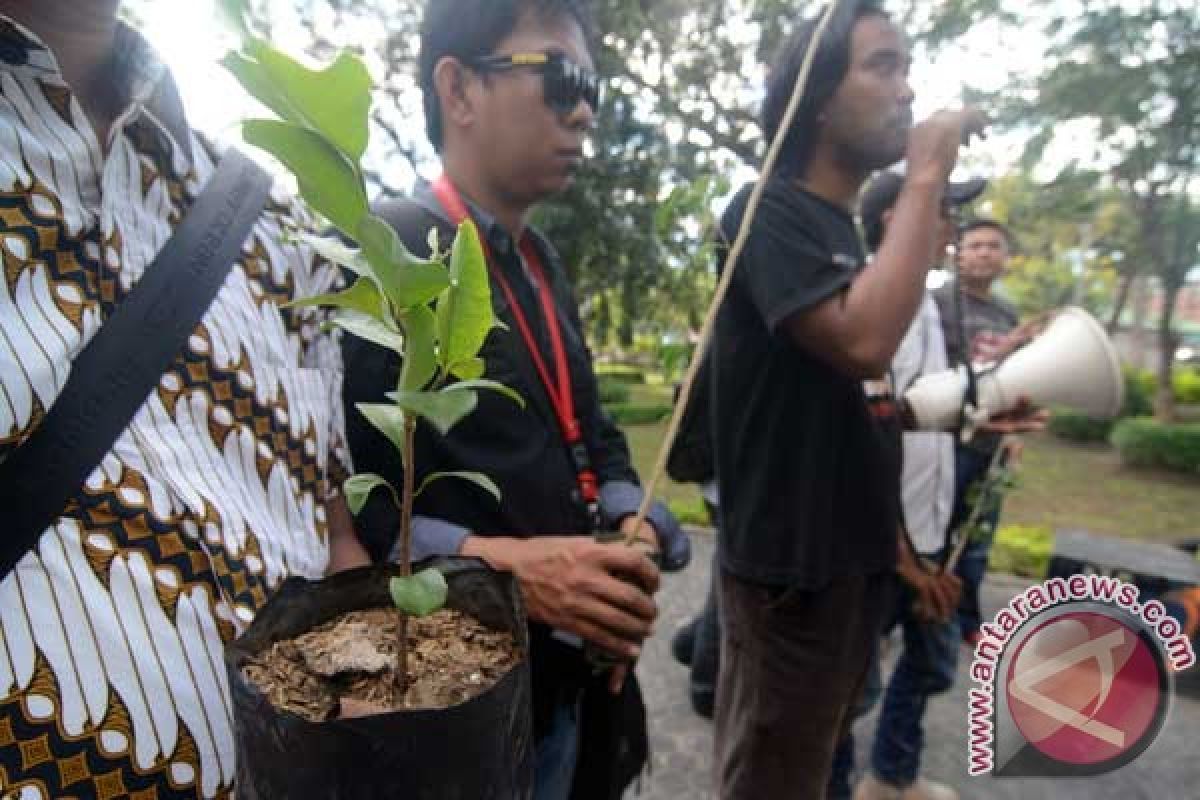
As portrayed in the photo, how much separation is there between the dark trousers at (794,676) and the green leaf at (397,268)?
53.6 inches

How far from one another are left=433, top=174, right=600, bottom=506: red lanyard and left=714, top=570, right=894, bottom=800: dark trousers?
0.58 m

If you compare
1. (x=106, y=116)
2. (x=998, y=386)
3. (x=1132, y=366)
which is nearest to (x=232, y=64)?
(x=106, y=116)

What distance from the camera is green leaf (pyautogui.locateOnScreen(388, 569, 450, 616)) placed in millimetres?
537

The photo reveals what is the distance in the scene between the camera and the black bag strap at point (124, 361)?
657 millimetres

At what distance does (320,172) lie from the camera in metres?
0.49

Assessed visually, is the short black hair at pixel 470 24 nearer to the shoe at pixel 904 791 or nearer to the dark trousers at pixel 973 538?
the dark trousers at pixel 973 538

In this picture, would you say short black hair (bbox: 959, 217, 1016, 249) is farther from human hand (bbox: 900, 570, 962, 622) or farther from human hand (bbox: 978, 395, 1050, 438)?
human hand (bbox: 900, 570, 962, 622)

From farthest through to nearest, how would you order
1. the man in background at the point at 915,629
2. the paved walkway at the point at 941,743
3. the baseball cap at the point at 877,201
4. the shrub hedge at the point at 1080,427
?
the shrub hedge at the point at 1080,427
the baseball cap at the point at 877,201
the man in background at the point at 915,629
the paved walkway at the point at 941,743

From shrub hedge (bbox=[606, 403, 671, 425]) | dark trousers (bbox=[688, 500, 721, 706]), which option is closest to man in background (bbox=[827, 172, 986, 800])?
dark trousers (bbox=[688, 500, 721, 706])

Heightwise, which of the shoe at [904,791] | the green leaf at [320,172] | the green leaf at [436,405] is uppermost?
the green leaf at [320,172]

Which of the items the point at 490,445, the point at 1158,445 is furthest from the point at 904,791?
the point at 1158,445

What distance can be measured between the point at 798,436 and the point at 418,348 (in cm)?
126

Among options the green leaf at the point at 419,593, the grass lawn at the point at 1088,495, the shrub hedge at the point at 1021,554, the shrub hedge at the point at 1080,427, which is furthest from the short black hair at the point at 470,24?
the shrub hedge at the point at 1080,427

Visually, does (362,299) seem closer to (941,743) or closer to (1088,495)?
(941,743)
